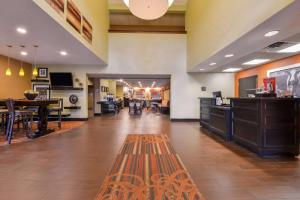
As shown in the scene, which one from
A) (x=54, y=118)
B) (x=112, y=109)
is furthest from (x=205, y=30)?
(x=112, y=109)

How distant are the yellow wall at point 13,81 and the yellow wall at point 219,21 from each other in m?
7.38

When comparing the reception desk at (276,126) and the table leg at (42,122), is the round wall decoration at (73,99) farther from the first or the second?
the reception desk at (276,126)

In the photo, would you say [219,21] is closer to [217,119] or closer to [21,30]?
[217,119]

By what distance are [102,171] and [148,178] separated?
0.78m

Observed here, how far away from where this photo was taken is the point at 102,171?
310 cm

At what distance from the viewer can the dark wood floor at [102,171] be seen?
2428 mm

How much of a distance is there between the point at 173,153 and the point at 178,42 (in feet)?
22.7

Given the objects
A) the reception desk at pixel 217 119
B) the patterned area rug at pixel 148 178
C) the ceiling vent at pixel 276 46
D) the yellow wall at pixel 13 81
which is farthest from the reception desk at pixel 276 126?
the yellow wall at pixel 13 81

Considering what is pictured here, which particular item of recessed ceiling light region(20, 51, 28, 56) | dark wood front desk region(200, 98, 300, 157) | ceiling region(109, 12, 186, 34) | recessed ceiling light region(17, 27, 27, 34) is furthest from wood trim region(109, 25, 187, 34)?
dark wood front desk region(200, 98, 300, 157)

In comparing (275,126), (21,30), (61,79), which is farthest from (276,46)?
(61,79)

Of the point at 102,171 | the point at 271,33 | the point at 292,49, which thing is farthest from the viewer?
the point at 292,49

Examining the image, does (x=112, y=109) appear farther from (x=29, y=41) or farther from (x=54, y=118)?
(x=29, y=41)

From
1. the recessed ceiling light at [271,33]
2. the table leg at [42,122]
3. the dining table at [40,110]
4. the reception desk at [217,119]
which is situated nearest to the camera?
the recessed ceiling light at [271,33]

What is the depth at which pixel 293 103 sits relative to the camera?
3.91m
